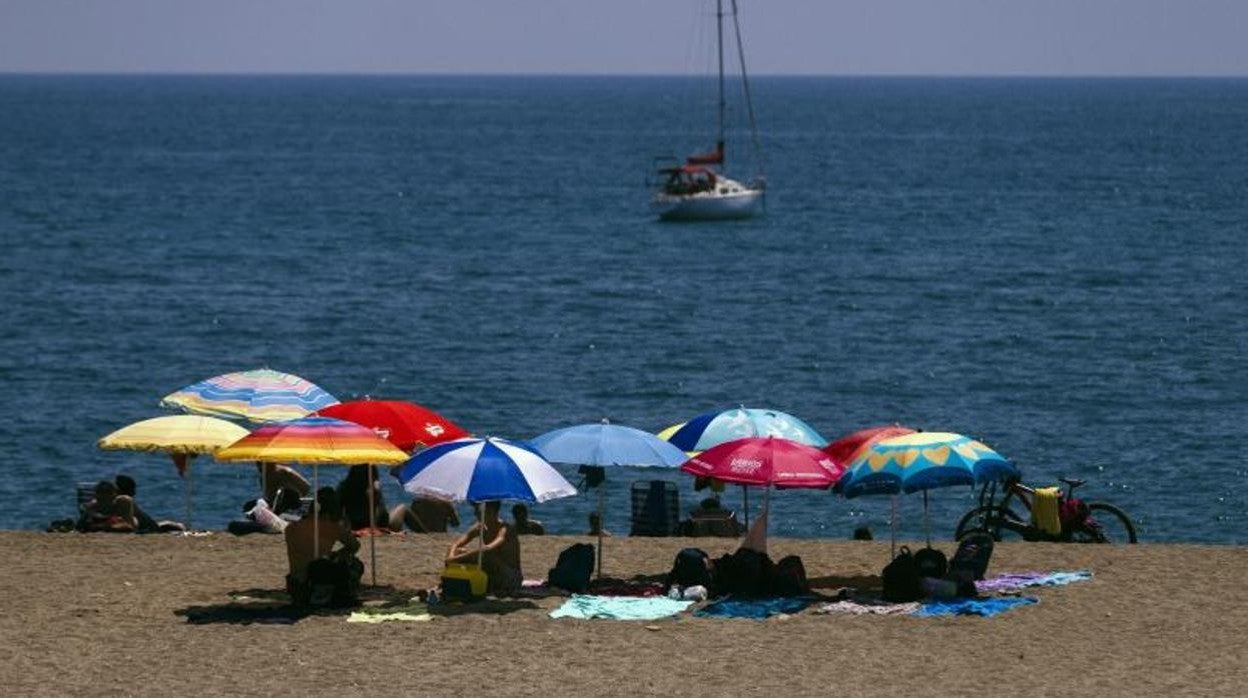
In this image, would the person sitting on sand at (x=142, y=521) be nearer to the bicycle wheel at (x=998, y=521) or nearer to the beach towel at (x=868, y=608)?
the beach towel at (x=868, y=608)

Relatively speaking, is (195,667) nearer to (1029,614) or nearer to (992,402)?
(1029,614)

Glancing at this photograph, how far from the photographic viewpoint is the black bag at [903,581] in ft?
70.2

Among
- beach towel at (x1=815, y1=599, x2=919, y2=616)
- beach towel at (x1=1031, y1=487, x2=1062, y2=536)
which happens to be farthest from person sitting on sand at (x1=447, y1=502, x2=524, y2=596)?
beach towel at (x1=1031, y1=487, x2=1062, y2=536)

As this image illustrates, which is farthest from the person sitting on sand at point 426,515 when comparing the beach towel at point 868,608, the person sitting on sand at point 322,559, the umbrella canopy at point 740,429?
the beach towel at point 868,608

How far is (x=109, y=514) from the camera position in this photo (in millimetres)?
25688

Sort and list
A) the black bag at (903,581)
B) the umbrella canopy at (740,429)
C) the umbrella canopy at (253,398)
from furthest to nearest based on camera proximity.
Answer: the umbrella canopy at (253,398)
the umbrella canopy at (740,429)
the black bag at (903,581)

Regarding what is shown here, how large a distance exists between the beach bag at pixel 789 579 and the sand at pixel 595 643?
719 millimetres

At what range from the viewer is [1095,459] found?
1705 inches

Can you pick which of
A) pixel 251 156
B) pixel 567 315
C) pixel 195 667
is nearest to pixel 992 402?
pixel 567 315

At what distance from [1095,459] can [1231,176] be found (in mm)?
97514

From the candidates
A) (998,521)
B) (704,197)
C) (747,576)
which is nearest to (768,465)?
(747,576)

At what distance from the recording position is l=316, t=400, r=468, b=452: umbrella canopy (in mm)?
23875

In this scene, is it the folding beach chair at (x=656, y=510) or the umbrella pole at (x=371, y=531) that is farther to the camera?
the folding beach chair at (x=656, y=510)

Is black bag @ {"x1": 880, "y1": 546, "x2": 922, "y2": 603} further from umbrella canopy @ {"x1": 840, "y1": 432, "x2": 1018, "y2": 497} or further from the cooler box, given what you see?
the cooler box
